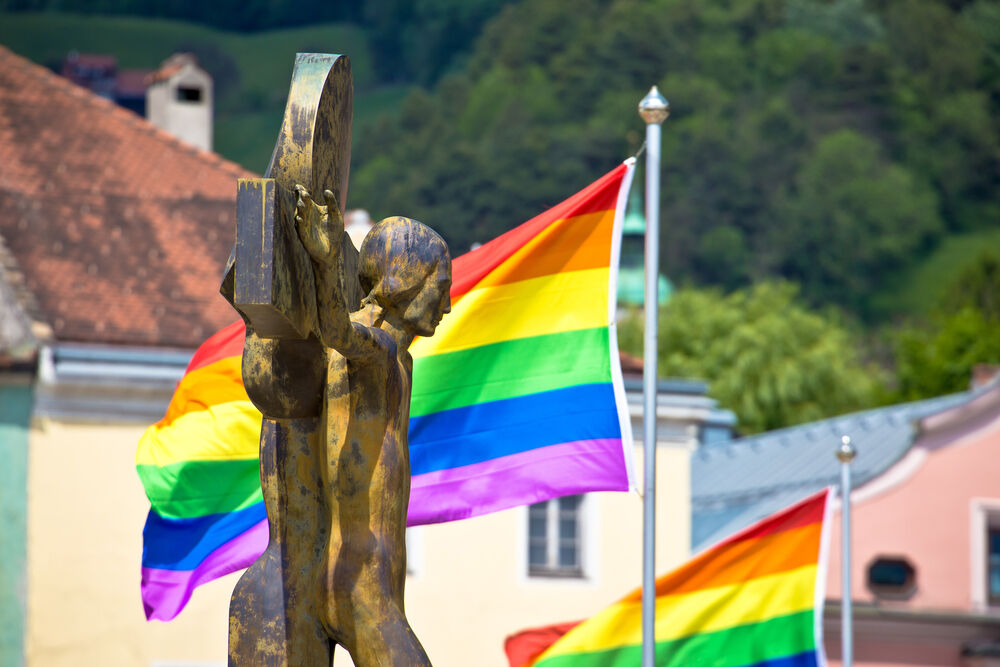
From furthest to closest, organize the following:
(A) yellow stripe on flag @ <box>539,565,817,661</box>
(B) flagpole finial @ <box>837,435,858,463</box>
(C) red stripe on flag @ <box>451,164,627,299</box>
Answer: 1. (B) flagpole finial @ <box>837,435,858,463</box>
2. (A) yellow stripe on flag @ <box>539,565,817,661</box>
3. (C) red stripe on flag @ <box>451,164,627,299</box>

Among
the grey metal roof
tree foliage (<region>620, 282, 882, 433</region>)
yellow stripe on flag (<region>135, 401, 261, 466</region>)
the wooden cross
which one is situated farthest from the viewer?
tree foliage (<region>620, 282, 882, 433</region>)

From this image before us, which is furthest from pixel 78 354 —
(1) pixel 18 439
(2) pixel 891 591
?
(2) pixel 891 591

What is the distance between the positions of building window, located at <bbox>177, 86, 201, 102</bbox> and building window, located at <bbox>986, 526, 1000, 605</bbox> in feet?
50.7

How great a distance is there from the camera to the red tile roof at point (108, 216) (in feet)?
96.0

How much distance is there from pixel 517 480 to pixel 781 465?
26.2m

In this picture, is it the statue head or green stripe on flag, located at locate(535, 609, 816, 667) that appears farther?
green stripe on flag, located at locate(535, 609, 816, 667)

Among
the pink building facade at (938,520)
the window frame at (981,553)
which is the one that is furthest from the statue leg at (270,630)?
the window frame at (981,553)

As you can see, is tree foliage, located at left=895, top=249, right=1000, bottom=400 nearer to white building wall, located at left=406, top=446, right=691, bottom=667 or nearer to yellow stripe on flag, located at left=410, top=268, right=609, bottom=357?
white building wall, located at left=406, top=446, right=691, bottom=667

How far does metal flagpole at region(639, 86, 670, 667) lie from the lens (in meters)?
12.2

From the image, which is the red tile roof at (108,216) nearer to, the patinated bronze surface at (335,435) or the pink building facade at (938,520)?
the pink building facade at (938,520)

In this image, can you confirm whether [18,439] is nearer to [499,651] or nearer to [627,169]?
[499,651]

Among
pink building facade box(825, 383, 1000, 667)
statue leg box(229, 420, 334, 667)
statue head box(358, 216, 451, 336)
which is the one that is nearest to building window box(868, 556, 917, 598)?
pink building facade box(825, 383, 1000, 667)

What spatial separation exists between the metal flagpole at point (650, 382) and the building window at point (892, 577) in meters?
21.6

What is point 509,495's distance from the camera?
1238 centimetres
